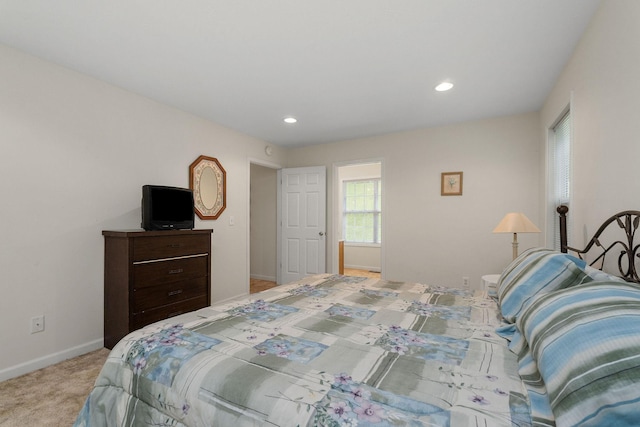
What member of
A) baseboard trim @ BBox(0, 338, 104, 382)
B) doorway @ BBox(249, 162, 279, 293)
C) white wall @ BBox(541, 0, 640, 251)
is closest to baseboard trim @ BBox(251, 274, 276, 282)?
doorway @ BBox(249, 162, 279, 293)

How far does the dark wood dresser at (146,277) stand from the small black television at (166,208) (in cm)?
13

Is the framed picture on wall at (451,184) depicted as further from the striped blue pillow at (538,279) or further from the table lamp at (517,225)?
the striped blue pillow at (538,279)

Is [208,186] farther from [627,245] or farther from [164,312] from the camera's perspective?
[627,245]

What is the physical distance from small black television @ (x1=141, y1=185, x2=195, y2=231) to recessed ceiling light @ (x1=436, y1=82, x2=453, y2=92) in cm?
278

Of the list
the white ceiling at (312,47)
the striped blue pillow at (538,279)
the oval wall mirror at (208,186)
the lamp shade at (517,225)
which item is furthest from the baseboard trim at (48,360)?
the lamp shade at (517,225)

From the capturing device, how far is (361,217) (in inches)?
273

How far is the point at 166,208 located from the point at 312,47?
2.04 m

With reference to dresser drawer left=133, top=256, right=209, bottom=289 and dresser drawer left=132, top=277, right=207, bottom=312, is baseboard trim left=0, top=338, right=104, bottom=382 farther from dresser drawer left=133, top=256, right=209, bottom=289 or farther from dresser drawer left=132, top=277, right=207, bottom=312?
dresser drawer left=133, top=256, right=209, bottom=289

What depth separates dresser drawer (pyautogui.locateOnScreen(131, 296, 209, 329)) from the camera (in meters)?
2.54

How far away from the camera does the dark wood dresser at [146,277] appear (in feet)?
8.22

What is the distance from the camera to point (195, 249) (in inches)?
122

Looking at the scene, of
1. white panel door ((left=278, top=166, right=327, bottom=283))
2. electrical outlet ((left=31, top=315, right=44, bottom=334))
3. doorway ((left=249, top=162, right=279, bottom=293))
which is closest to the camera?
electrical outlet ((left=31, top=315, right=44, bottom=334))

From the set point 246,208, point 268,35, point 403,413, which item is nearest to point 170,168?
point 246,208

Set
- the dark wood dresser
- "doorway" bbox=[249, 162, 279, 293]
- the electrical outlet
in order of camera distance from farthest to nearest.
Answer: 1. "doorway" bbox=[249, 162, 279, 293]
2. the dark wood dresser
3. the electrical outlet
